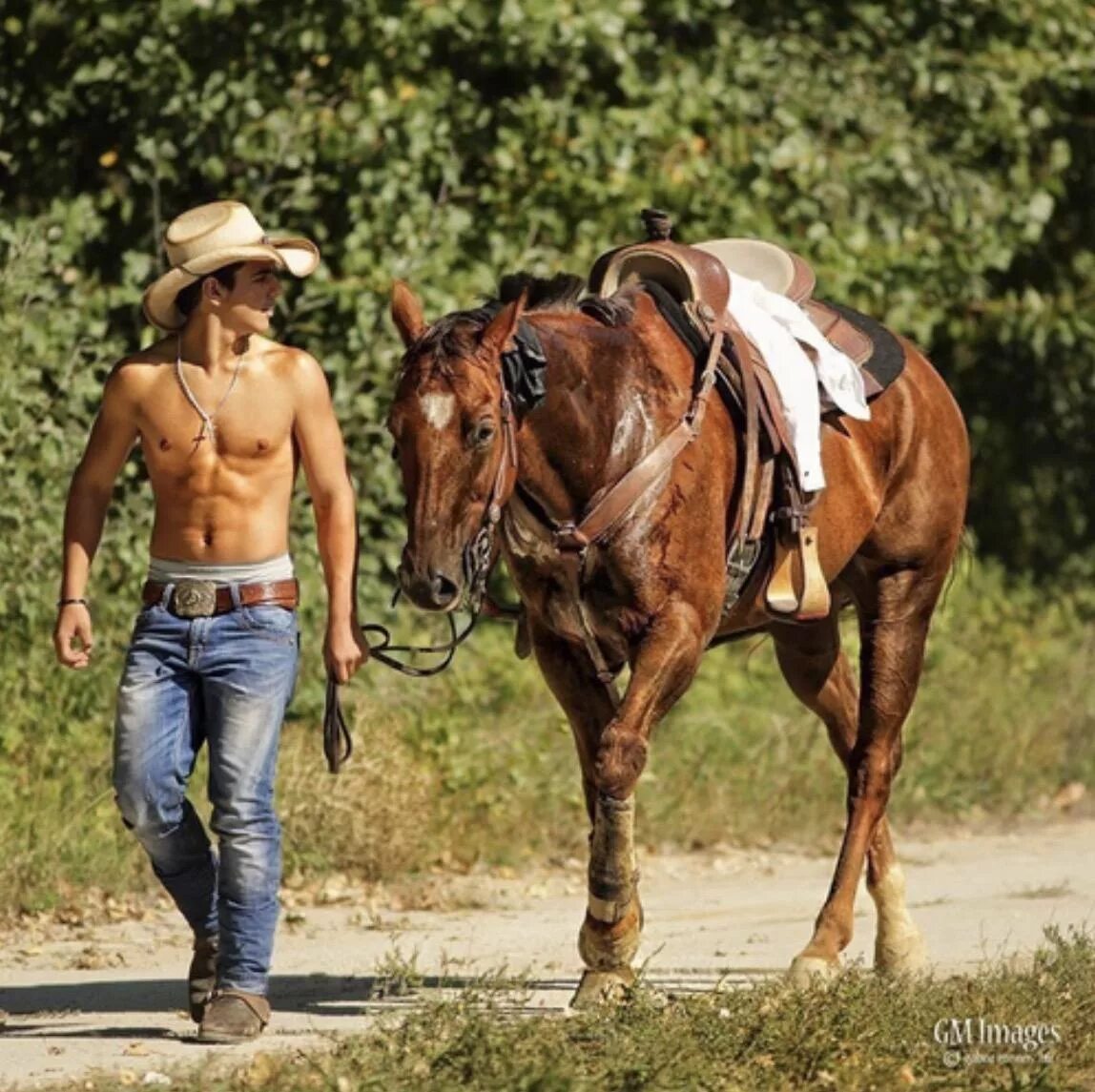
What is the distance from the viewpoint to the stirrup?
7977 millimetres

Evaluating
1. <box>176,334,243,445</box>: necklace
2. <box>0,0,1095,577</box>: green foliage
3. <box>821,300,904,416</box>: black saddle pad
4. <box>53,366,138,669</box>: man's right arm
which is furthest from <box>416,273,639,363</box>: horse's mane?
<box>0,0,1095,577</box>: green foliage

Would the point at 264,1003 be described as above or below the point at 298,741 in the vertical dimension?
above

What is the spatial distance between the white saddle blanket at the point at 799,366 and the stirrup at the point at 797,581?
0.22 metres

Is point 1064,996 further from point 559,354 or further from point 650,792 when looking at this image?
point 650,792

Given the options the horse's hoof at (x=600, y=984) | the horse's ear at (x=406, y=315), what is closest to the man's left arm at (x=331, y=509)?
the horse's ear at (x=406, y=315)

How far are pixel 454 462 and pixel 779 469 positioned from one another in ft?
5.34

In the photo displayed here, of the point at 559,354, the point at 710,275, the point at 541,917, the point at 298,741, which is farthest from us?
the point at 298,741

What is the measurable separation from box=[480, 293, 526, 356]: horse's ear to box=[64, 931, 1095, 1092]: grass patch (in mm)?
1720

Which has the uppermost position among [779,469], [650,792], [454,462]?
[454,462]

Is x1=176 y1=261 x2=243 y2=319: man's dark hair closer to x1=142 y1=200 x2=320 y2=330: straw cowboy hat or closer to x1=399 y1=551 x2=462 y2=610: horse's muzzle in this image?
x1=142 y1=200 x2=320 y2=330: straw cowboy hat

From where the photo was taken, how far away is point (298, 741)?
10.6m

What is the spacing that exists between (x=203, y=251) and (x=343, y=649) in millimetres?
1155

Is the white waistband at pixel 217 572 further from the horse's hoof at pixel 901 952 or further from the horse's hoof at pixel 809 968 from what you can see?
the horse's hoof at pixel 901 952

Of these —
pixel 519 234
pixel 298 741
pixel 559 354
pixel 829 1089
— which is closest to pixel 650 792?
pixel 298 741
